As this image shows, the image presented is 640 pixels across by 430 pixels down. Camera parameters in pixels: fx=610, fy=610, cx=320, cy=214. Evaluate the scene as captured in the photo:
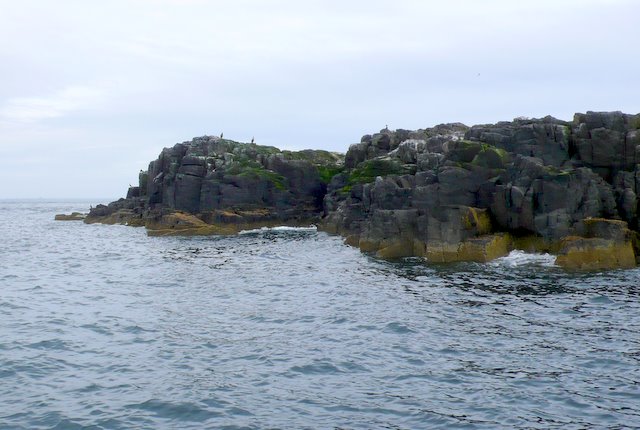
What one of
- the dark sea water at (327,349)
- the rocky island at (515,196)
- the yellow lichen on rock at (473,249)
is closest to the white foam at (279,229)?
the rocky island at (515,196)

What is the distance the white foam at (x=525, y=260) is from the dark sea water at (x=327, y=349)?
0.25 metres

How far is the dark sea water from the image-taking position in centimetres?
1706

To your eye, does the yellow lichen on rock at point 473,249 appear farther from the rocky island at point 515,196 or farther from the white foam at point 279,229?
the white foam at point 279,229

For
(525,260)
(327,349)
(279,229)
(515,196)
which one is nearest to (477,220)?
(515,196)

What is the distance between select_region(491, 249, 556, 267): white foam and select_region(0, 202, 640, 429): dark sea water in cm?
25

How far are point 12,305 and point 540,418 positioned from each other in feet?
89.2

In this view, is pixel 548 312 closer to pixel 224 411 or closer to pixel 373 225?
pixel 224 411

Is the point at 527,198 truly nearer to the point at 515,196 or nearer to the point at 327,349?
the point at 515,196

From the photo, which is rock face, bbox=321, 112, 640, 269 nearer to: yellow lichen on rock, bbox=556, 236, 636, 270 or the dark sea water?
yellow lichen on rock, bbox=556, 236, 636, 270

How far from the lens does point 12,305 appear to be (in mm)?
32188

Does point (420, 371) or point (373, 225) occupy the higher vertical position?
point (373, 225)

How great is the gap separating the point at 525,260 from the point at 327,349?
24.7 m

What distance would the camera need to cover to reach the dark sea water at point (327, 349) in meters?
17.1

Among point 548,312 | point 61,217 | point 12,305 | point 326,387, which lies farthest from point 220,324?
point 61,217
